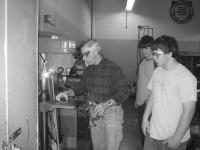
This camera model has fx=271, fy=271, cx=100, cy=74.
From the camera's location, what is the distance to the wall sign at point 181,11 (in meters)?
7.57

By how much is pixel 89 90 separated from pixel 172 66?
81cm

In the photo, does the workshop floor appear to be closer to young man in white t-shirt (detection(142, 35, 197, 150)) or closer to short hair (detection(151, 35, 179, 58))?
young man in white t-shirt (detection(142, 35, 197, 150))

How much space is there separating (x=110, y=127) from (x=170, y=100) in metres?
0.68

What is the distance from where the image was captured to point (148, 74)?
3.10 metres

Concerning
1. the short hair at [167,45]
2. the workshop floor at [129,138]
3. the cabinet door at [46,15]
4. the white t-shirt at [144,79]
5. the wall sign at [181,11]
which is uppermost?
→ the wall sign at [181,11]

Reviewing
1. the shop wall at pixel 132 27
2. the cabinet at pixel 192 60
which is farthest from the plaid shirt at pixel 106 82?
the shop wall at pixel 132 27

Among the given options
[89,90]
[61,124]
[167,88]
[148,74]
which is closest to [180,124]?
[167,88]

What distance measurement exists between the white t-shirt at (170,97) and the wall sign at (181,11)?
20.0ft

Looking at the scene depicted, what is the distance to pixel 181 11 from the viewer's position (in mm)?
7570

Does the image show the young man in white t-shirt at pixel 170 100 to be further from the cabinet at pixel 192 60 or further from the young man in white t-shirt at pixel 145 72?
the cabinet at pixel 192 60

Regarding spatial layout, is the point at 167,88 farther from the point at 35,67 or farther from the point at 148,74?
the point at 148,74

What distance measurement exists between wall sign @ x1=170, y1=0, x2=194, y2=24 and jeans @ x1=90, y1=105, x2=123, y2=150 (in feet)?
19.5

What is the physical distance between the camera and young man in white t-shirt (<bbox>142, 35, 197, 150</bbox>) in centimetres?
172

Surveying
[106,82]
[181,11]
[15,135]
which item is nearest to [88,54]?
[106,82]
